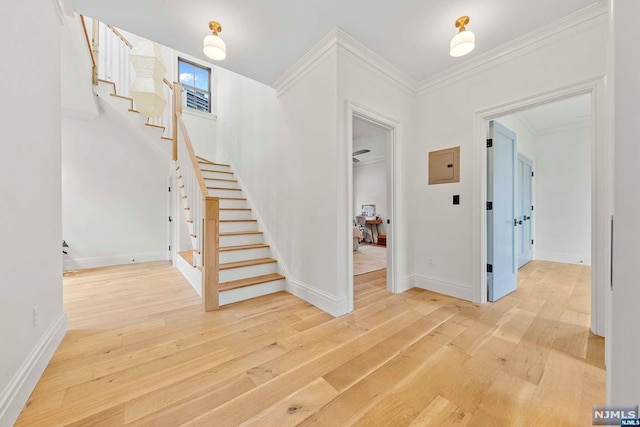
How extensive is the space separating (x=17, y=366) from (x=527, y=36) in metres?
4.43

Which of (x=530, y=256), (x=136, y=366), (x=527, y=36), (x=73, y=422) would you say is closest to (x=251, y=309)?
(x=136, y=366)

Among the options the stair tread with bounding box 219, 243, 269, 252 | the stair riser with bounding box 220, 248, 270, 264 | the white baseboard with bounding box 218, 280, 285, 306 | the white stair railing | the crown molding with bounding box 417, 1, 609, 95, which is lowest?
the white baseboard with bounding box 218, 280, 285, 306

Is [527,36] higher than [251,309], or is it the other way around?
[527,36]

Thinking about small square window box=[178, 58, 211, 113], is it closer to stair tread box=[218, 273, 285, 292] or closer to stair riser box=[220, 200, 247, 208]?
stair riser box=[220, 200, 247, 208]

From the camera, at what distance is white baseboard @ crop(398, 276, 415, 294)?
2.97 m

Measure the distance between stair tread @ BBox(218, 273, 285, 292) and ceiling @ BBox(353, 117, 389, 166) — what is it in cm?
256

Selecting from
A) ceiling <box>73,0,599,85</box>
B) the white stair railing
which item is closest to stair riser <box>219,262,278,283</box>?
ceiling <box>73,0,599,85</box>

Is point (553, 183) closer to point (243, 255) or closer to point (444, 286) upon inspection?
point (444, 286)

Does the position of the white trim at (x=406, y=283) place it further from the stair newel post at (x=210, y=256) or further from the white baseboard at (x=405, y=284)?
the stair newel post at (x=210, y=256)

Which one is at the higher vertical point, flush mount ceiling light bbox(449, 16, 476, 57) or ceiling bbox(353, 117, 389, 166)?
ceiling bbox(353, 117, 389, 166)

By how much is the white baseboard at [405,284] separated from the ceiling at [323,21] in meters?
2.59

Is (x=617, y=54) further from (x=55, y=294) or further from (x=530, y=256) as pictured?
(x=530, y=256)

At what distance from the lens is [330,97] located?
2365 millimetres

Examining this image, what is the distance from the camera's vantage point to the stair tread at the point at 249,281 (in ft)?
8.63
